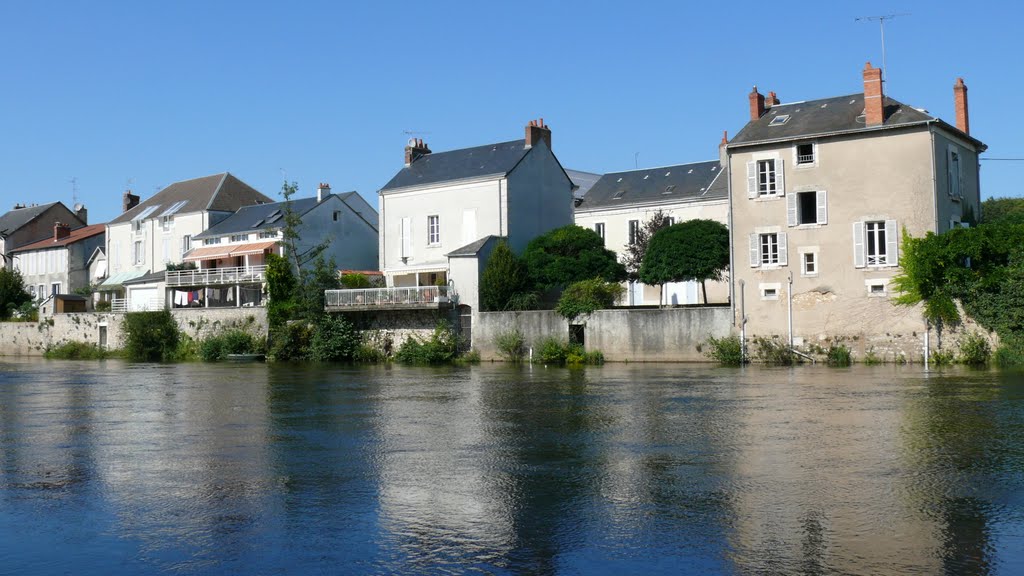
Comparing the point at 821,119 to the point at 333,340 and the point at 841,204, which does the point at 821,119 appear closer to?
the point at 841,204

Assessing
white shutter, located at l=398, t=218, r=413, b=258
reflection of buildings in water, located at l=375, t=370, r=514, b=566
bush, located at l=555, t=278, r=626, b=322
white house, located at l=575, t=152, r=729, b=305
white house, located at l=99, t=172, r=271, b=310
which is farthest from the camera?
white house, located at l=99, t=172, r=271, b=310

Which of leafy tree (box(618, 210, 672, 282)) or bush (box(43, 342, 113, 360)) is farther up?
leafy tree (box(618, 210, 672, 282))

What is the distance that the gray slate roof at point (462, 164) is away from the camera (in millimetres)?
46156

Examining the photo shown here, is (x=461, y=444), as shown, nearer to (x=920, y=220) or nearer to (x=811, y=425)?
(x=811, y=425)

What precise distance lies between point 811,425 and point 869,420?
1.17 meters

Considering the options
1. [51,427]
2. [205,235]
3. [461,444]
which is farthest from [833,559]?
[205,235]

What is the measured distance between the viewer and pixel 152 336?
167 feet

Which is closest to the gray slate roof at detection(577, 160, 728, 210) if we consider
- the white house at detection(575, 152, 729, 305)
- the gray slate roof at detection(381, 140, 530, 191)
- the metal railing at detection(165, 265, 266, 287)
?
the white house at detection(575, 152, 729, 305)

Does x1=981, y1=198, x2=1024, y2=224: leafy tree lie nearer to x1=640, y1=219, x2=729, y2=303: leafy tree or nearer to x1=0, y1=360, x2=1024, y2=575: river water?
x1=640, y1=219, x2=729, y2=303: leafy tree

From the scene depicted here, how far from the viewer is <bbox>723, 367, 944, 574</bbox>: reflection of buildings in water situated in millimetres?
7062

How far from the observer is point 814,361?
33.3 meters

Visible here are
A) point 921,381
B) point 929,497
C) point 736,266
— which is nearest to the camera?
point 929,497

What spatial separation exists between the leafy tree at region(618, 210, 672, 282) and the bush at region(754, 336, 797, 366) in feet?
34.1

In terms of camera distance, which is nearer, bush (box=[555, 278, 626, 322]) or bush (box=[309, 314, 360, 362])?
bush (box=[555, 278, 626, 322])
